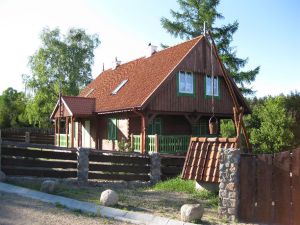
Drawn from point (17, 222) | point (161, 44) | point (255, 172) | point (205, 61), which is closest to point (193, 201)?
point (255, 172)

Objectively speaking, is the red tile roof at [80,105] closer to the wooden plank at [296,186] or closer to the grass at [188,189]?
the grass at [188,189]

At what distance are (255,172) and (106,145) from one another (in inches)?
695

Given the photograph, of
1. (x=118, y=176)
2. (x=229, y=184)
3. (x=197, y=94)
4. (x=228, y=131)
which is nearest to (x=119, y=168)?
(x=118, y=176)

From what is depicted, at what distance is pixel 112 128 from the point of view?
25.5m

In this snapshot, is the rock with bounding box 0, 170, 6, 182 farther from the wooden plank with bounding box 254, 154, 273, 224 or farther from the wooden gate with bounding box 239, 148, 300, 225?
the wooden plank with bounding box 254, 154, 273, 224

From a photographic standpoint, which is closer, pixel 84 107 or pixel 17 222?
pixel 17 222

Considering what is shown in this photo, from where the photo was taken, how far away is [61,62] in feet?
156

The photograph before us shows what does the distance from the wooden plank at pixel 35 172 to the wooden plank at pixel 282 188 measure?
7.47 metres

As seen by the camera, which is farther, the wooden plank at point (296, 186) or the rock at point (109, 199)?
the rock at point (109, 199)

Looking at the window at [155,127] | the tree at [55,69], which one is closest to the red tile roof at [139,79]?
the window at [155,127]

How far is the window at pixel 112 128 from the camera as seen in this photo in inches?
991

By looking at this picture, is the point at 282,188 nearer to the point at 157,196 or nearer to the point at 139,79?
the point at 157,196

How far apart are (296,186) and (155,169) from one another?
7155 millimetres

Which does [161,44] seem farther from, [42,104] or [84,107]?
[42,104]
